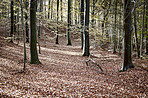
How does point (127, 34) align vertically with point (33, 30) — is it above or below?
below

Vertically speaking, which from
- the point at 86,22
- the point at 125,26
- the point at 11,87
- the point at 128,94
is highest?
the point at 86,22

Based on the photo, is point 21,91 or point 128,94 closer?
point 21,91

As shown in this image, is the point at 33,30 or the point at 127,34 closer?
the point at 127,34

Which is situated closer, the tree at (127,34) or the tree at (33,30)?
the tree at (127,34)

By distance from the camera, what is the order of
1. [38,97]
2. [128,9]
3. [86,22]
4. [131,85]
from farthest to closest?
[86,22] < [128,9] < [131,85] < [38,97]

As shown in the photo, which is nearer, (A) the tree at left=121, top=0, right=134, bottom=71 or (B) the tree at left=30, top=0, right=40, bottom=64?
(A) the tree at left=121, top=0, right=134, bottom=71

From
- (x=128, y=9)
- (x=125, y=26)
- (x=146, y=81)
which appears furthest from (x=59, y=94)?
(x=128, y=9)

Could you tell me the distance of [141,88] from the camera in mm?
6605

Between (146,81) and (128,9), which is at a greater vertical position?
(128,9)

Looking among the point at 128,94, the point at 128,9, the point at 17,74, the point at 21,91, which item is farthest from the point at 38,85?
the point at 128,9

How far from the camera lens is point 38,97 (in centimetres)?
523

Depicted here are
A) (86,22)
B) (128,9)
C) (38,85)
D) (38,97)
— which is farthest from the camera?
(86,22)

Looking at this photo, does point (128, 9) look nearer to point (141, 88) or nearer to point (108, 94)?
point (141, 88)

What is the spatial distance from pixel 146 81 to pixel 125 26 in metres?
3.69
